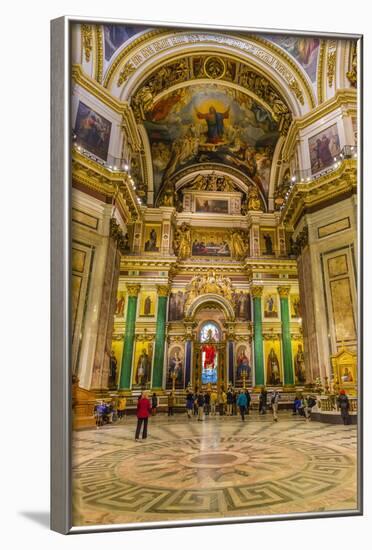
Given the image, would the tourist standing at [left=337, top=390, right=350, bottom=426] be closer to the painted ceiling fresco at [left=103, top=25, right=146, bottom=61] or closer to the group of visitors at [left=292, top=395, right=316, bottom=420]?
the group of visitors at [left=292, top=395, right=316, bottom=420]

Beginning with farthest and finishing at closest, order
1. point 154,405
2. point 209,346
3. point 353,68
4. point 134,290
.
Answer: point 134,290 < point 209,346 < point 154,405 < point 353,68

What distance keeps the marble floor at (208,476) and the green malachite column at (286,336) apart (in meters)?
4.82

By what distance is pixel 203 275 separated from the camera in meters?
13.5

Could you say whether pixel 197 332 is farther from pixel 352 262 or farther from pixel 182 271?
pixel 352 262

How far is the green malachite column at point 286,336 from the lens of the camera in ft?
39.4

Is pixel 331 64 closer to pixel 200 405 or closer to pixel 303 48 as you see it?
pixel 303 48

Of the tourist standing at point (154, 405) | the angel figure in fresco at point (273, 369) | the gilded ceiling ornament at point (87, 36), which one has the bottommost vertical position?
the tourist standing at point (154, 405)

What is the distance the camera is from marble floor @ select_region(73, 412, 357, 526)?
4.34 meters

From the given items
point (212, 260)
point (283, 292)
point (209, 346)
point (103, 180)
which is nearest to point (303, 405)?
point (209, 346)

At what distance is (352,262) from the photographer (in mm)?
6426

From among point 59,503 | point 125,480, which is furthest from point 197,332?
point 59,503

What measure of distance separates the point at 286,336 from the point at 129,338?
16.3 ft

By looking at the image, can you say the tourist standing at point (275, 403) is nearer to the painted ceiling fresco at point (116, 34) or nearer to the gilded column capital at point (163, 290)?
the gilded column capital at point (163, 290)

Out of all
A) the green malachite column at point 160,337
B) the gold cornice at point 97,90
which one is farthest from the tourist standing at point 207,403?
the gold cornice at point 97,90
